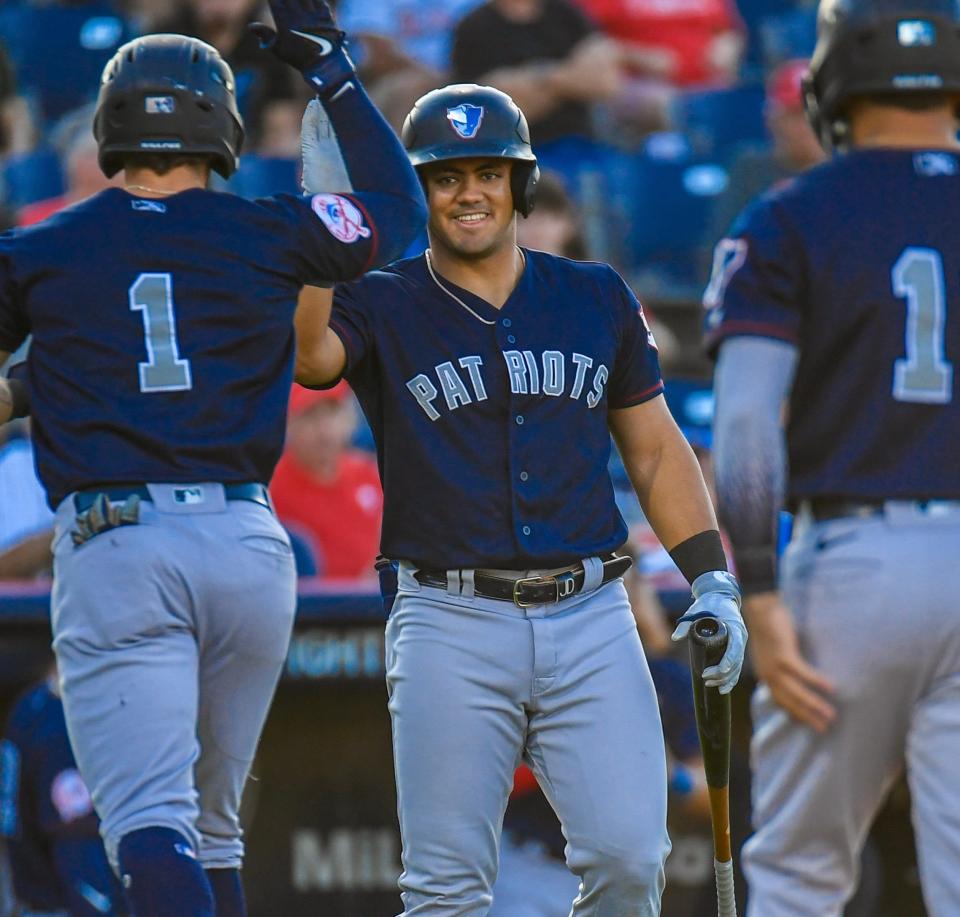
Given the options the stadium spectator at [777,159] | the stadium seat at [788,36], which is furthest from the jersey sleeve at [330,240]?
the stadium seat at [788,36]

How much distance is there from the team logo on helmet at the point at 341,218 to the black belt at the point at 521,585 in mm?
767

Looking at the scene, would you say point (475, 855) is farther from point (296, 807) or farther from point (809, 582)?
point (296, 807)

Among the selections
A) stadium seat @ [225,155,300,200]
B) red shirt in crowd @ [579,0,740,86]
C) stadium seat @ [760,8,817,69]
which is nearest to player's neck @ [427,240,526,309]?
stadium seat @ [225,155,300,200]

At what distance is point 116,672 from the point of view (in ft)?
11.5

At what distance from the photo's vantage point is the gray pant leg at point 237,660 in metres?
3.66

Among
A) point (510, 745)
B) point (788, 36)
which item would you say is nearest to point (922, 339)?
point (510, 745)

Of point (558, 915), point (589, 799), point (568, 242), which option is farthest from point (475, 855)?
point (568, 242)

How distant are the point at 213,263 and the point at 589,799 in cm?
134

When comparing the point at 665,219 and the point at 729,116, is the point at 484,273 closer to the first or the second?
the point at 665,219

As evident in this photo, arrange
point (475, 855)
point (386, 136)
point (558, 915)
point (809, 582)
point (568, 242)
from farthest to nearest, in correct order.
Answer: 1. point (568, 242)
2. point (558, 915)
3. point (386, 136)
4. point (475, 855)
5. point (809, 582)

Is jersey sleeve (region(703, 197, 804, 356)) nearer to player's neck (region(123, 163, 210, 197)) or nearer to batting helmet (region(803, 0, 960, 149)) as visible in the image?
batting helmet (region(803, 0, 960, 149))

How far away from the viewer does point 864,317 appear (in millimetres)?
3102

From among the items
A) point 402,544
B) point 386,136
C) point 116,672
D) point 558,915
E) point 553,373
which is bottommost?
point 558,915

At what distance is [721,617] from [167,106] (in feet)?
5.28
